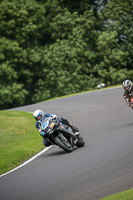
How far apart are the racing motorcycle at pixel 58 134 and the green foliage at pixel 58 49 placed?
3133cm

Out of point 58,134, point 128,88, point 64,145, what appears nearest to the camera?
point 64,145

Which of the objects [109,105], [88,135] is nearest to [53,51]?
[109,105]

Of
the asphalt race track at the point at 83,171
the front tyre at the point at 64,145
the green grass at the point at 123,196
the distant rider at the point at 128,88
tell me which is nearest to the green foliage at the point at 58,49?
the distant rider at the point at 128,88

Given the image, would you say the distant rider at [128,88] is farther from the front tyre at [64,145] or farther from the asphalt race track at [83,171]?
the front tyre at [64,145]

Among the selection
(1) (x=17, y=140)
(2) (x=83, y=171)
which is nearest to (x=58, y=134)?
(2) (x=83, y=171)

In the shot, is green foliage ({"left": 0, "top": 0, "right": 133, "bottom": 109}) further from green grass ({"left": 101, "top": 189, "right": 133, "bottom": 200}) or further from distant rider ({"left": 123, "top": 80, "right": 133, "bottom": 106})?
green grass ({"left": 101, "top": 189, "right": 133, "bottom": 200})

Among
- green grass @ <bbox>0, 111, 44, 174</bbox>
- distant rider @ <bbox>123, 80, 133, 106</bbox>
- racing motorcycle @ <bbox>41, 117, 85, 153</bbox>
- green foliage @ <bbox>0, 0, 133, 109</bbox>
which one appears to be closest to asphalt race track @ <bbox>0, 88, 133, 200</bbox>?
racing motorcycle @ <bbox>41, 117, 85, 153</bbox>

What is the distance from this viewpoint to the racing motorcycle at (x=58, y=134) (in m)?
12.0

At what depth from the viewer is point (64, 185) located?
8.42 m

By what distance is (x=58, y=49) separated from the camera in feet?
152

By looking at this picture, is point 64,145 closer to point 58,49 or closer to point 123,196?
point 123,196

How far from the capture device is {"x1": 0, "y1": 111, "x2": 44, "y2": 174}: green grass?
13.0 meters

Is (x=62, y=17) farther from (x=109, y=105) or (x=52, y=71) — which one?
(x=109, y=105)

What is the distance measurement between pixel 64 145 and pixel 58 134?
0.39m
